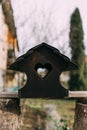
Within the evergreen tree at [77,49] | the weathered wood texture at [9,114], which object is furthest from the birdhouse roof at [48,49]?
the evergreen tree at [77,49]

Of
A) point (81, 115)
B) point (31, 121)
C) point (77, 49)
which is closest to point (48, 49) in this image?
point (81, 115)

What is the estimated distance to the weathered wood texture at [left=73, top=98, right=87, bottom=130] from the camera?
15.6 ft

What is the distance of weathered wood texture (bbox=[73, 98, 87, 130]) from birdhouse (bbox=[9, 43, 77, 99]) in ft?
1.28

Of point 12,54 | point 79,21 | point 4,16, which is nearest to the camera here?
point 4,16

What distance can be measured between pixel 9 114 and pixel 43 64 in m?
0.92

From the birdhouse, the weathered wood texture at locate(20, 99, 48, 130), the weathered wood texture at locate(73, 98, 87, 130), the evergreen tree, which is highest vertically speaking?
the evergreen tree

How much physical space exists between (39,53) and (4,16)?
750 inches

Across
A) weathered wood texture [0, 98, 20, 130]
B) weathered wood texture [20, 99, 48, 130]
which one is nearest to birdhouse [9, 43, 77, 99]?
weathered wood texture [0, 98, 20, 130]

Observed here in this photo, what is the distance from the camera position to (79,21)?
3125cm

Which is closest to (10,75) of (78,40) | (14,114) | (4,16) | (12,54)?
(12,54)

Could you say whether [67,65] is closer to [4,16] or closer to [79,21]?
[4,16]

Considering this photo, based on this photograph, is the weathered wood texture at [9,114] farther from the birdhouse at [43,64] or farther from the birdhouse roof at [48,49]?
the birdhouse roof at [48,49]

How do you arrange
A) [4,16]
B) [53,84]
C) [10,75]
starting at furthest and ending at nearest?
[10,75] < [4,16] < [53,84]

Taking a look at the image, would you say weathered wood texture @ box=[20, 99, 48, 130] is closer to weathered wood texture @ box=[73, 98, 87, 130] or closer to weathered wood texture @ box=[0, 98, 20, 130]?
weathered wood texture @ box=[0, 98, 20, 130]
